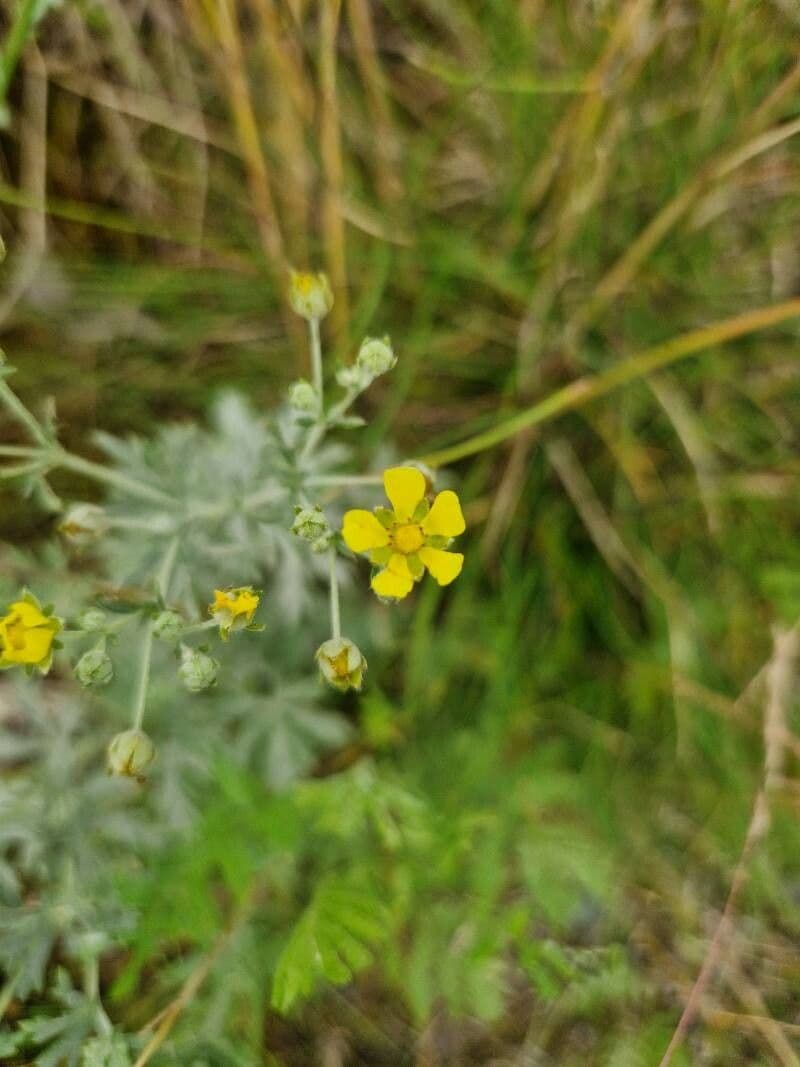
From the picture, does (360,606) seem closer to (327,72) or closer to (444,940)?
(444,940)

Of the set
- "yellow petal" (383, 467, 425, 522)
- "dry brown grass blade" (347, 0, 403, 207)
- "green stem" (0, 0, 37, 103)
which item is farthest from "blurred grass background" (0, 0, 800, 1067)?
"yellow petal" (383, 467, 425, 522)

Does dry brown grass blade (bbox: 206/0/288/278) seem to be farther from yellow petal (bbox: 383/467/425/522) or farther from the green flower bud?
yellow petal (bbox: 383/467/425/522)

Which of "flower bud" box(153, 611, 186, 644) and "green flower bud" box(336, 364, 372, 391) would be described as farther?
"green flower bud" box(336, 364, 372, 391)

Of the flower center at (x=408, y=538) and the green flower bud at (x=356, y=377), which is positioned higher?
the green flower bud at (x=356, y=377)

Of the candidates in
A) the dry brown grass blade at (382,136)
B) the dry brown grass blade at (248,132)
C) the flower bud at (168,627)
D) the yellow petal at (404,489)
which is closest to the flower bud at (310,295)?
the yellow petal at (404,489)

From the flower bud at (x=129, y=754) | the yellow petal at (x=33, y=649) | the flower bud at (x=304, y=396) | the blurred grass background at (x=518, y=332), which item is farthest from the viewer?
the blurred grass background at (x=518, y=332)

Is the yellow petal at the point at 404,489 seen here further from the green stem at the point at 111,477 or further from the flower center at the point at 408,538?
the green stem at the point at 111,477

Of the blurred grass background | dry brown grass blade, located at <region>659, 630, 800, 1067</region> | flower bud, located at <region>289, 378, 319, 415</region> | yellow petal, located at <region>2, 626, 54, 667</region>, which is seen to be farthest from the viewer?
the blurred grass background

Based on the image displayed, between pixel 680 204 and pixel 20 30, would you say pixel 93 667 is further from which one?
pixel 680 204
